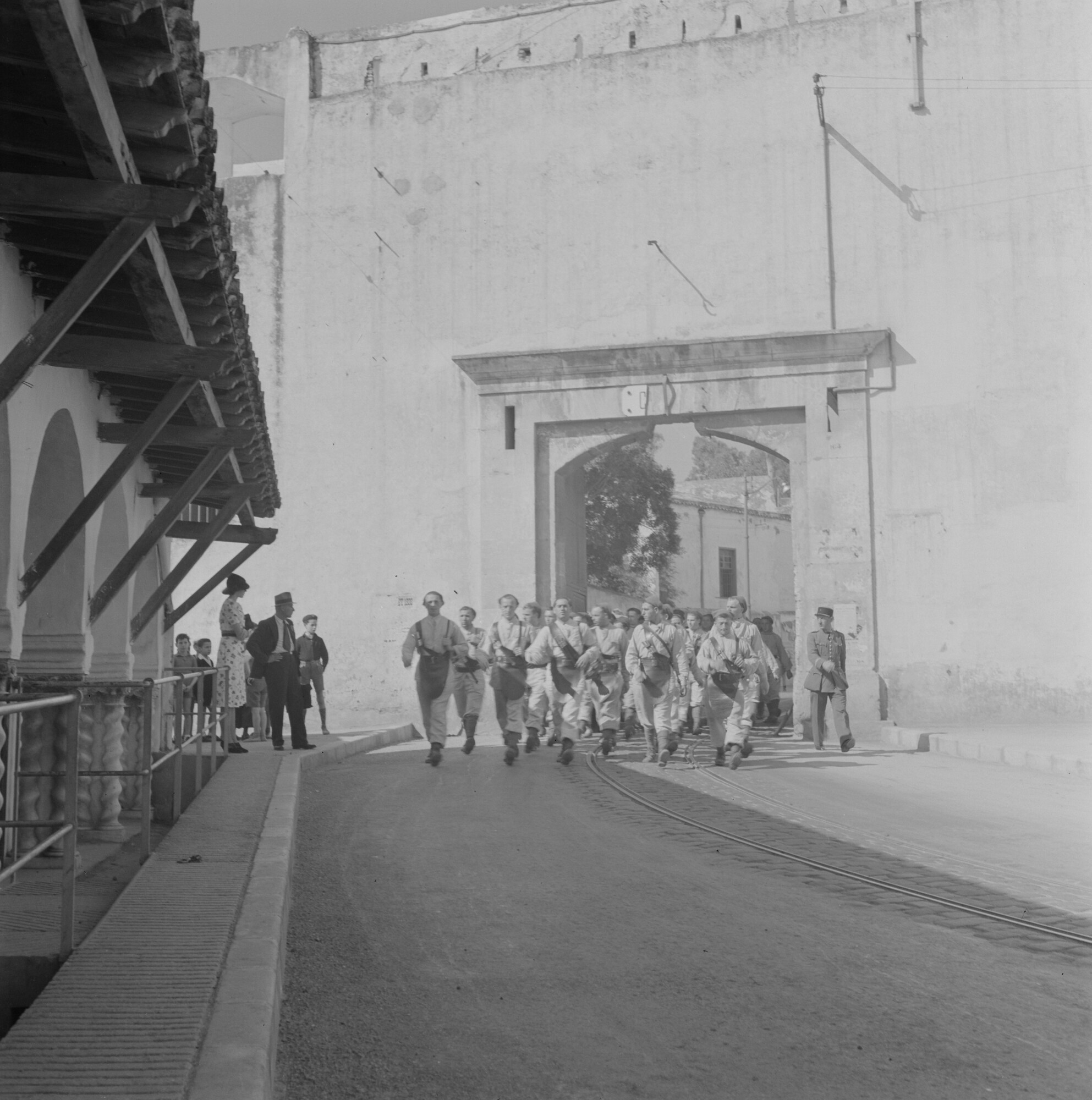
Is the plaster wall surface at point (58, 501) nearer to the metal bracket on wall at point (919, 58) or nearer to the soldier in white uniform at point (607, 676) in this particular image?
the soldier in white uniform at point (607, 676)

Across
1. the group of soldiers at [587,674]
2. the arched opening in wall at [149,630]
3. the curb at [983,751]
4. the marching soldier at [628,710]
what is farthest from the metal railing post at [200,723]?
the marching soldier at [628,710]

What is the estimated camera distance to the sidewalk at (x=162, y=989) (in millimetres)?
3340

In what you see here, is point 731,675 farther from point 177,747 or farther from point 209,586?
point 177,747

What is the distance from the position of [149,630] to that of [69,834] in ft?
25.3

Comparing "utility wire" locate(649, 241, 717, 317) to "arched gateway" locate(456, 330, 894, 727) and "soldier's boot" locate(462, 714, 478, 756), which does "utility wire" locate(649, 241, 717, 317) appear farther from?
"soldier's boot" locate(462, 714, 478, 756)

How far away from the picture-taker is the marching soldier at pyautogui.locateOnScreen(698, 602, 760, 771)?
13844 millimetres

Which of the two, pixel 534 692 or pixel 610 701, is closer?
pixel 534 692

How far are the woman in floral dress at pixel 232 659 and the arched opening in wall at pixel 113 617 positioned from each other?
75.6 inches

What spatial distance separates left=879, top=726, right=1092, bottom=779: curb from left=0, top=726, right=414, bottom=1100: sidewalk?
8572mm

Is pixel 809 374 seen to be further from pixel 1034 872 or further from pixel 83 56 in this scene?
pixel 83 56

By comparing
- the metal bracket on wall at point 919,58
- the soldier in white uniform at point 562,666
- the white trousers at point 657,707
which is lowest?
the white trousers at point 657,707

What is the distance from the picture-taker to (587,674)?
1517cm

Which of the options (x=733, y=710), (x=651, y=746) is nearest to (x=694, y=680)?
(x=733, y=710)

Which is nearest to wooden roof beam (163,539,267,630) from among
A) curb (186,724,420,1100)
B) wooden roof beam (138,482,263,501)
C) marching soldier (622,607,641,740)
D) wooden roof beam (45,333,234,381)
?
wooden roof beam (138,482,263,501)
